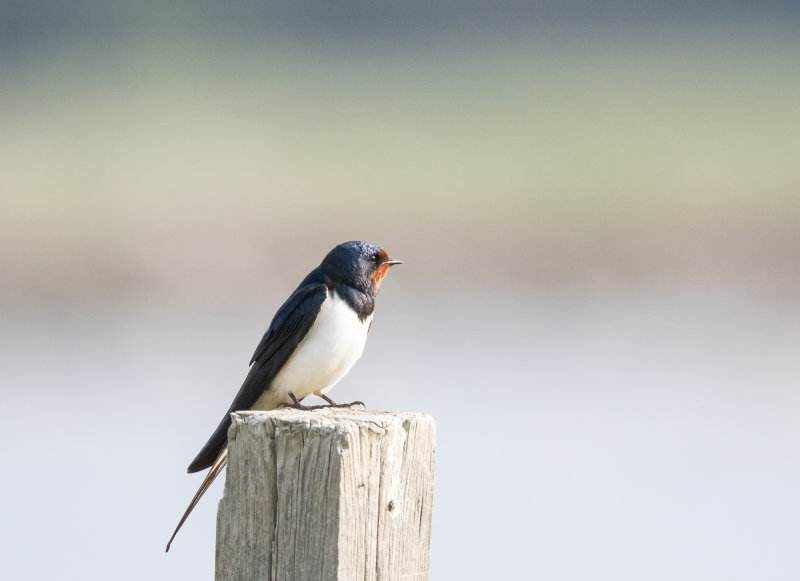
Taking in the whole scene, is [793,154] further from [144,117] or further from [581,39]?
[144,117]

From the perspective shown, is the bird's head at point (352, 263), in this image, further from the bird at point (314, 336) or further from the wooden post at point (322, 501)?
the wooden post at point (322, 501)

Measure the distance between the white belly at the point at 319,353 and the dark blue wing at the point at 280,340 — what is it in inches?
0.9

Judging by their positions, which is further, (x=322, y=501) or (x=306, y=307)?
(x=306, y=307)

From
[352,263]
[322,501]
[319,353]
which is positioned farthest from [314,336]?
[322,501]

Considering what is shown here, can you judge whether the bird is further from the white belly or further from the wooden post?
the wooden post

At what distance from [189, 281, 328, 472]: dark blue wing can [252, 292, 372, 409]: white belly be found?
23mm

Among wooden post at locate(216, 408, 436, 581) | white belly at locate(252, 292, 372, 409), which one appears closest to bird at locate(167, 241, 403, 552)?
white belly at locate(252, 292, 372, 409)

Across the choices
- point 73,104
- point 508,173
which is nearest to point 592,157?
point 508,173

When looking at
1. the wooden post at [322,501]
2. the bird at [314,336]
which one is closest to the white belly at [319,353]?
the bird at [314,336]

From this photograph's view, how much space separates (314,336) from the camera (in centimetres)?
400

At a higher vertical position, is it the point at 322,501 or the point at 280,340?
the point at 280,340

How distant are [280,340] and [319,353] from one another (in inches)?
4.5

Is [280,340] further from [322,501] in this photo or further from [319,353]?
[322,501]

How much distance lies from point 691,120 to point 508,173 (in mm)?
3754
